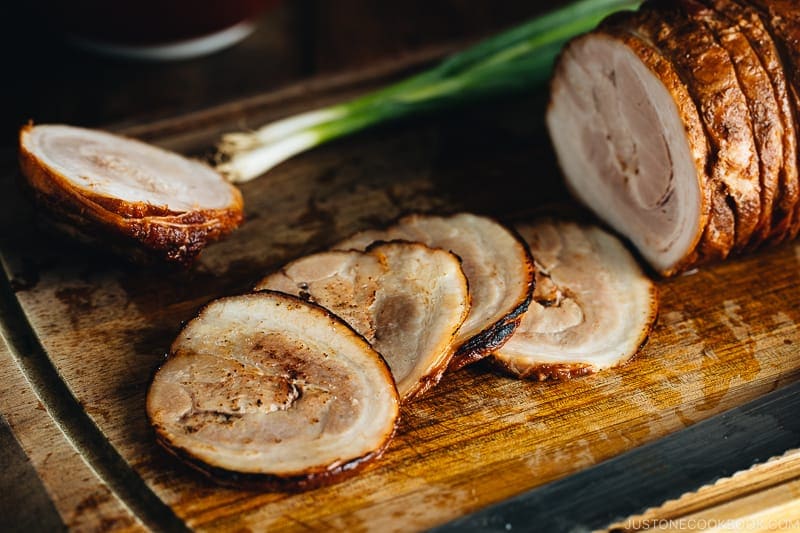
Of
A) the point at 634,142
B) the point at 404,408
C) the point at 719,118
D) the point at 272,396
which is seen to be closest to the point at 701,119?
the point at 719,118

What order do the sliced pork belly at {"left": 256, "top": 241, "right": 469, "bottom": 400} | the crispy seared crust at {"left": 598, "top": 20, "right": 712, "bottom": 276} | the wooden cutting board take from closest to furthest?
the wooden cutting board
the sliced pork belly at {"left": 256, "top": 241, "right": 469, "bottom": 400}
the crispy seared crust at {"left": 598, "top": 20, "right": 712, "bottom": 276}

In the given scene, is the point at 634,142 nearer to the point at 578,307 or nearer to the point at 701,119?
the point at 701,119

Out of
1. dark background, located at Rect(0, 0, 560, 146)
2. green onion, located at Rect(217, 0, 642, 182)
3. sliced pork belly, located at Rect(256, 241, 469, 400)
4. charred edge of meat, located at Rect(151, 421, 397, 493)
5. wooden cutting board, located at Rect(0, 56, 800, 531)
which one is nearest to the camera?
charred edge of meat, located at Rect(151, 421, 397, 493)

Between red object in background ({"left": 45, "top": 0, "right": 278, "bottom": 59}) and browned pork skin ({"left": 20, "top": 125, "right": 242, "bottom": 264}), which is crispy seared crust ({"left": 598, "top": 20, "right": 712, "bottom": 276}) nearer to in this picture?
browned pork skin ({"left": 20, "top": 125, "right": 242, "bottom": 264})

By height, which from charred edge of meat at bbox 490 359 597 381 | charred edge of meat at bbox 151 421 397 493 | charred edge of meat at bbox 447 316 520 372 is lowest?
charred edge of meat at bbox 151 421 397 493

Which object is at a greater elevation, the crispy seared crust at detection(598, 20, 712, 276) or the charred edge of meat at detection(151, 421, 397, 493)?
the crispy seared crust at detection(598, 20, 712, 276)

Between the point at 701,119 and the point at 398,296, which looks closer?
the point at 398,296

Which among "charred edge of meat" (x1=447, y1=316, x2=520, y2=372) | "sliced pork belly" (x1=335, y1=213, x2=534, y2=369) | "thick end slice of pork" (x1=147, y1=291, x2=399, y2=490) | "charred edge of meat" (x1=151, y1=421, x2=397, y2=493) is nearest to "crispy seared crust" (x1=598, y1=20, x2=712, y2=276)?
"sliced pork belly" (x1=335, y1=213, x2=534, y2=369)

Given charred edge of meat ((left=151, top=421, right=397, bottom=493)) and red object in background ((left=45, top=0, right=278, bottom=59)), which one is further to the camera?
red object in background ((left=45, top=0, right=278, bottom=59))

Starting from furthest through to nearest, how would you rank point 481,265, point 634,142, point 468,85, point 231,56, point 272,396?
point 231,56
point 468,85
point 634,142
point 481,265
point 272,396
